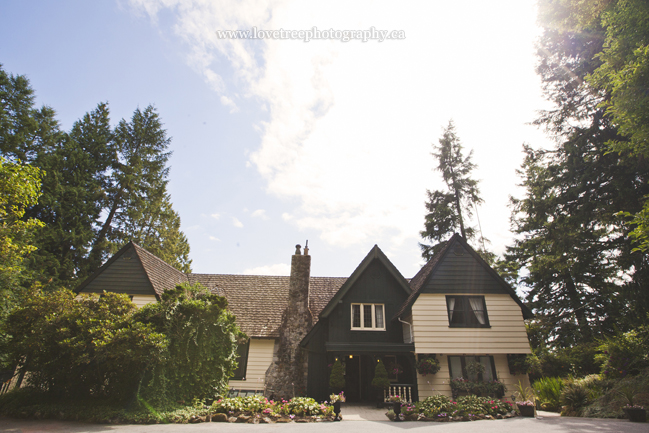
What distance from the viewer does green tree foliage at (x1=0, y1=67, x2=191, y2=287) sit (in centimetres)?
1972

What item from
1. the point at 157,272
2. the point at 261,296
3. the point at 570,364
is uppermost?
the point at 157,272

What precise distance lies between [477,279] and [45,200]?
86.8 ft

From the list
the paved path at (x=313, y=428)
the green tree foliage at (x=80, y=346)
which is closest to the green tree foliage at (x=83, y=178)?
the green tree foliage at (x=80, y=346)

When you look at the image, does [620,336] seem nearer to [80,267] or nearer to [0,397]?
[0,397]

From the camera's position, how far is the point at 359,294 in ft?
53.9

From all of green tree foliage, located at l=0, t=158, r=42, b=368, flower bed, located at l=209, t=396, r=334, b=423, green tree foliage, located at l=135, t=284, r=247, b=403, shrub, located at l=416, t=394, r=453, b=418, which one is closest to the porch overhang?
shrub, located at l=416, t=394, r=453, b=418

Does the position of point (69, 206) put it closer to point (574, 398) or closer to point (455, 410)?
point (455, 410)

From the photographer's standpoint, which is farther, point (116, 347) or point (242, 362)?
point (242, 362)

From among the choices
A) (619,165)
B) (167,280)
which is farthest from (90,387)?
(619,165)

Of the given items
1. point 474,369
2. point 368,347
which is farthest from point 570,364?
point 368,347

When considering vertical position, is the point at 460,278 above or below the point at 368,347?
above

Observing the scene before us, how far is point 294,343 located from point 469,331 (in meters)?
8.52

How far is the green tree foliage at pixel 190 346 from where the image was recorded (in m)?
9.56

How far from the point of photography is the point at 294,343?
600 inches
